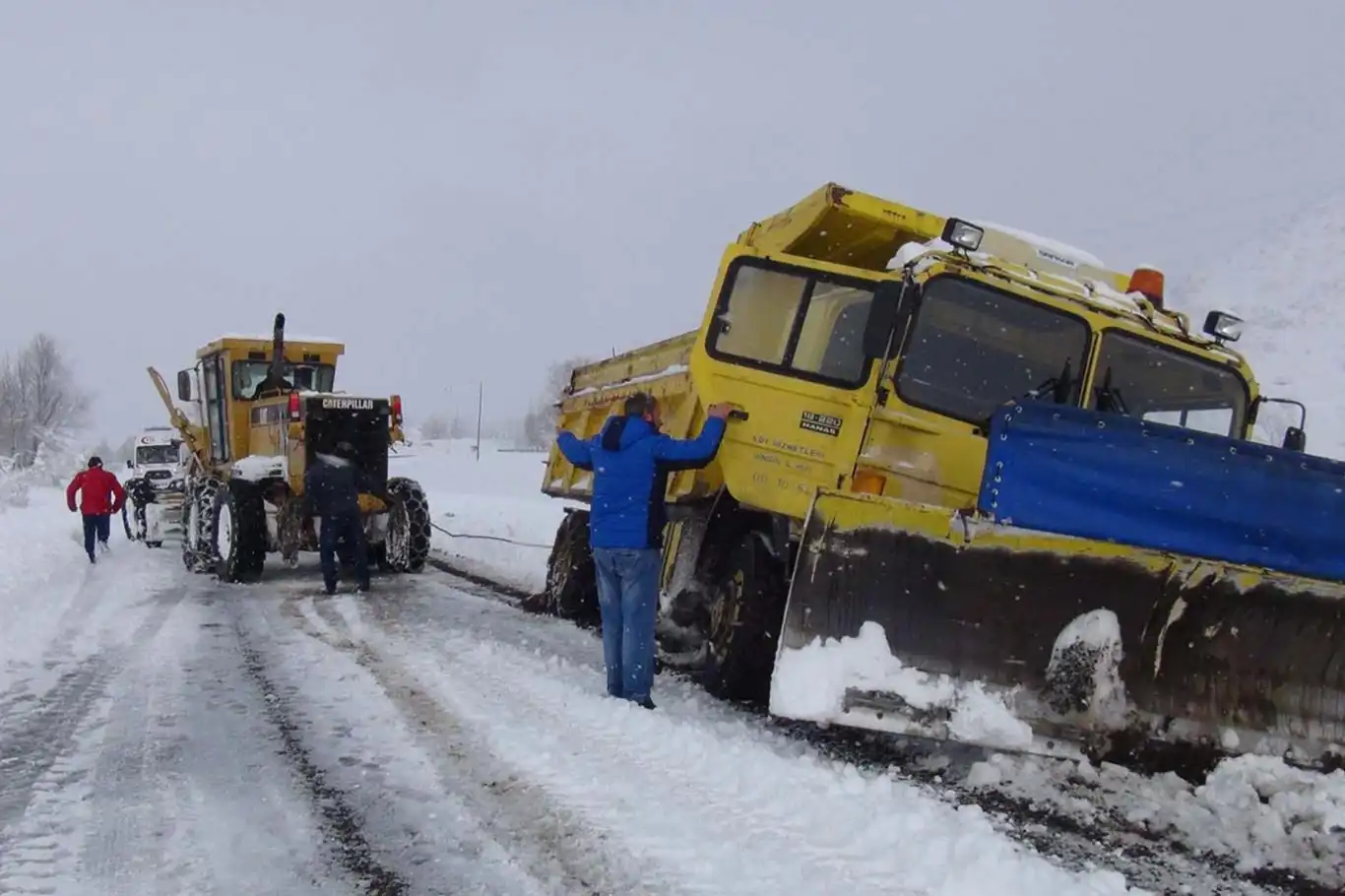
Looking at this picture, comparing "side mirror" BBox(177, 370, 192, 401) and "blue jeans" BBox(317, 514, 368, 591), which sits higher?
"side mirror" BBox(177, 370, 192, 401)

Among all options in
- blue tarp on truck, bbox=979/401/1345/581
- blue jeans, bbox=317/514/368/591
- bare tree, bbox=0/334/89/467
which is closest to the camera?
blue tarp on truck, bbox=979/401/1345/581

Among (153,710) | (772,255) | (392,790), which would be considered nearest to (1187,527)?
(772,255)

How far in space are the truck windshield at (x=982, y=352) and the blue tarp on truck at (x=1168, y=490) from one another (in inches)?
39.5

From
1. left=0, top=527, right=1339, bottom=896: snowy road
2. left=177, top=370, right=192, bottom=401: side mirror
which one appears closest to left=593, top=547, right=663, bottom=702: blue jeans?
left=0, top=527, right=1339, bottom=896: snowy road

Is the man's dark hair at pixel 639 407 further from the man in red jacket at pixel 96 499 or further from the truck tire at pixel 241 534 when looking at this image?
the man in red jacket at pixel 96 499

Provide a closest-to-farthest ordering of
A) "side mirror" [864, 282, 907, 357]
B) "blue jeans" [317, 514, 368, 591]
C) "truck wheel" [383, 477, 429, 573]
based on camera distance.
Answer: "side mirror" [864, 282, 907, 357] < "blue jeans" [317, 514, 368, 591] < "truck wheel" [383, 477, 429, 573]

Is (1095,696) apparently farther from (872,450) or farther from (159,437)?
(159,437)

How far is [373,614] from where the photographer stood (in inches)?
346

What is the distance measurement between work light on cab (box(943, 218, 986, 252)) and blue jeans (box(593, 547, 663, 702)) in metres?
2.25

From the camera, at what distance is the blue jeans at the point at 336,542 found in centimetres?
1029

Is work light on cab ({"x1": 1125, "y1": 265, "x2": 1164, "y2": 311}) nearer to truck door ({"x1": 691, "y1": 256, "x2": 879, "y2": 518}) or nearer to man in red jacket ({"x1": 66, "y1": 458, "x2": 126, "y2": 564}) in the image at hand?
truck door ({"x1": 691, "y1": 256, "x2": 879, "y2": 518})

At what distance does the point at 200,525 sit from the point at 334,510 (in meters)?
2.81

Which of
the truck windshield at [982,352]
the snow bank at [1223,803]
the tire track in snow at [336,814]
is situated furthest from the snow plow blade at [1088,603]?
the tire track in snow at [336,814]

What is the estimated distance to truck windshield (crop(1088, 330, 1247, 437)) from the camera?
5.46 meters
